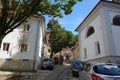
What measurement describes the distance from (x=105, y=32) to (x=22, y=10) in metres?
10.7

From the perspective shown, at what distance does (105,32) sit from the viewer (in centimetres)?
1981

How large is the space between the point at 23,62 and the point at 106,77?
1802 cm

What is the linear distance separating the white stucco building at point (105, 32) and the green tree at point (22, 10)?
7.06m

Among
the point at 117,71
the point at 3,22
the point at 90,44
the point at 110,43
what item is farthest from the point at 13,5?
the point at 90,44

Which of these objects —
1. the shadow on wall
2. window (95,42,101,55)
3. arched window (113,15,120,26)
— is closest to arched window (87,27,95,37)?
window (95,42,101,55)

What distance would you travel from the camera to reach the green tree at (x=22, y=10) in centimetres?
1243

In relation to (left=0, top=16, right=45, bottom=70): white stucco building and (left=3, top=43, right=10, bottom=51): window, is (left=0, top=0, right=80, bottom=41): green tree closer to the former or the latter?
(left=0, top=16, right=45, bottom=70): white stucco building

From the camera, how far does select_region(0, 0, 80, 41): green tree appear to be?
40.8 feet

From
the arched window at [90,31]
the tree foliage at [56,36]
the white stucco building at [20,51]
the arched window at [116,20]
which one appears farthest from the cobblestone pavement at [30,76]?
the tree foliage at [56,36]

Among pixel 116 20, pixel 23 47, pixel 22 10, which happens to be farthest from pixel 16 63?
pixel 116 20

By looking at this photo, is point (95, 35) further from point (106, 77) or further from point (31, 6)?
point (106, 77)

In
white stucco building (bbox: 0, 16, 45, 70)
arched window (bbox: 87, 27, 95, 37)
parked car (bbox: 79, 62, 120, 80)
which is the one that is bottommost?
parked car (bbox: 79, 62, 120, 80)

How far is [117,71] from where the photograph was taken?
7.02 m

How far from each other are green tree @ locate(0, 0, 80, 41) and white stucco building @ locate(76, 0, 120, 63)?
7.06 meters
